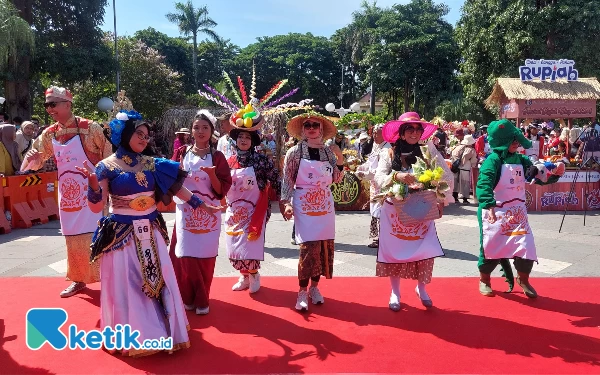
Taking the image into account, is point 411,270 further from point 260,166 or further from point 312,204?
point 260,166

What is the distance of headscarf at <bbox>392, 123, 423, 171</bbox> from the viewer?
4.23m

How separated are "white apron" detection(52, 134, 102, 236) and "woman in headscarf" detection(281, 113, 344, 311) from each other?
192 centimetres

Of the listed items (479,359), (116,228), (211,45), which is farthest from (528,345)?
(211,45)

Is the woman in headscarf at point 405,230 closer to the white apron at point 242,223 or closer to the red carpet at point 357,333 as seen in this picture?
the red carpet at point 357,333

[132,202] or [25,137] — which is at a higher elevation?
[25,137]

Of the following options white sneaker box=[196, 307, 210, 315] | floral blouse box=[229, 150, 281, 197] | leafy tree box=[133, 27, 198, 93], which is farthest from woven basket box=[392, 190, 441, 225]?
leafy tree box=[133, 27, 198, 93]

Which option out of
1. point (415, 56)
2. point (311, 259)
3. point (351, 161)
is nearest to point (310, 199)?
point (311, 259)

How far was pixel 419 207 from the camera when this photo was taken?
414 cm

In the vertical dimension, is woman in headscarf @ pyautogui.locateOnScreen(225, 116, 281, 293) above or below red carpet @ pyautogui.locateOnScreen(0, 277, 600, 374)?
above

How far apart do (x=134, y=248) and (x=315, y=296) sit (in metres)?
1.81

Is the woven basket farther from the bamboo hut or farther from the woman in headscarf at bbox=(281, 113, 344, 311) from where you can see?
the bamboo hut

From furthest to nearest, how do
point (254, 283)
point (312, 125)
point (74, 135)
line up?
1. point (254, 283)
2. point (74, 135)
3. point (312, 125)

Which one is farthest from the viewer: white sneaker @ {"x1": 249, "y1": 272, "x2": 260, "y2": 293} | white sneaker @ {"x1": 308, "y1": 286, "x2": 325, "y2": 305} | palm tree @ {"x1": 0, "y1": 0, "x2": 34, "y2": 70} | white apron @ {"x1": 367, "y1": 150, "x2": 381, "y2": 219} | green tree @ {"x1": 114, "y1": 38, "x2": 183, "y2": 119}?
green tree @ {"x1": 114, "y1": 38, "x2": 183, "y2": 119}

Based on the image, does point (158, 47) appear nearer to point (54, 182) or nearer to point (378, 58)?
point (378, 58)
